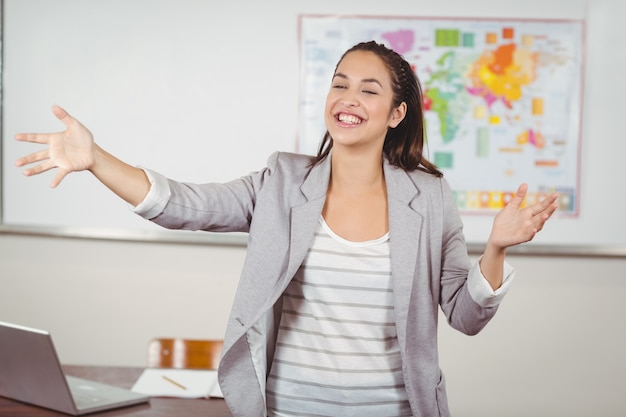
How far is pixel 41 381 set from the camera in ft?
6.64

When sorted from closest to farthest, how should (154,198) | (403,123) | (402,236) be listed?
1. (154,198)
2. (402,236)
3. (403,123)

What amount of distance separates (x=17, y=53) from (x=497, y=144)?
2061mm

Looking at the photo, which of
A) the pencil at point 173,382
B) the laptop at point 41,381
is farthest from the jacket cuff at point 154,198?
Answer: the pencil at point 173,382

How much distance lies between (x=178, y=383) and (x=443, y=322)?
1619 millimetres

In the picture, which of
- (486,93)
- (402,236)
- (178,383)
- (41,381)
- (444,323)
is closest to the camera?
(402,236)

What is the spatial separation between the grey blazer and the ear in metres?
0.19

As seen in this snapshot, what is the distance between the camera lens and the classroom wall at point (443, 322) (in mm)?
3537

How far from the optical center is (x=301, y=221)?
1.87 metres

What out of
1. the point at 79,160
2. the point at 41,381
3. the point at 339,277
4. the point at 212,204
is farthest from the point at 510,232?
the point at 41,381

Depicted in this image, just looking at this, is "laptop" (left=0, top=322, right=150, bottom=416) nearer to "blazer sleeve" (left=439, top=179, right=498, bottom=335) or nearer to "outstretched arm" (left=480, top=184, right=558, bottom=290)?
"blazer sleeve" (left=439, top=179, right=498, bottom=335)

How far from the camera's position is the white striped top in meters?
1.82

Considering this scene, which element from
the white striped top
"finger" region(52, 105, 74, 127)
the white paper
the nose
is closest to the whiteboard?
the white paper

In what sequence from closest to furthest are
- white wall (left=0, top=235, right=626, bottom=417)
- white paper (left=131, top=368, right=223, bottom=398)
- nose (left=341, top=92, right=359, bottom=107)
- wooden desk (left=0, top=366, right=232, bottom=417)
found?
nose (left=341, top=92, right=359, bottom=107), wooden desk (left=0, top=366, right=232, bottom=417), white paper (left=131, top=368, right=223, bottom=398), white wall (left=0, top=235, right=626, bottom=417)

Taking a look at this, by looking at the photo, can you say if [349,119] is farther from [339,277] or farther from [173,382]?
[173,382]
